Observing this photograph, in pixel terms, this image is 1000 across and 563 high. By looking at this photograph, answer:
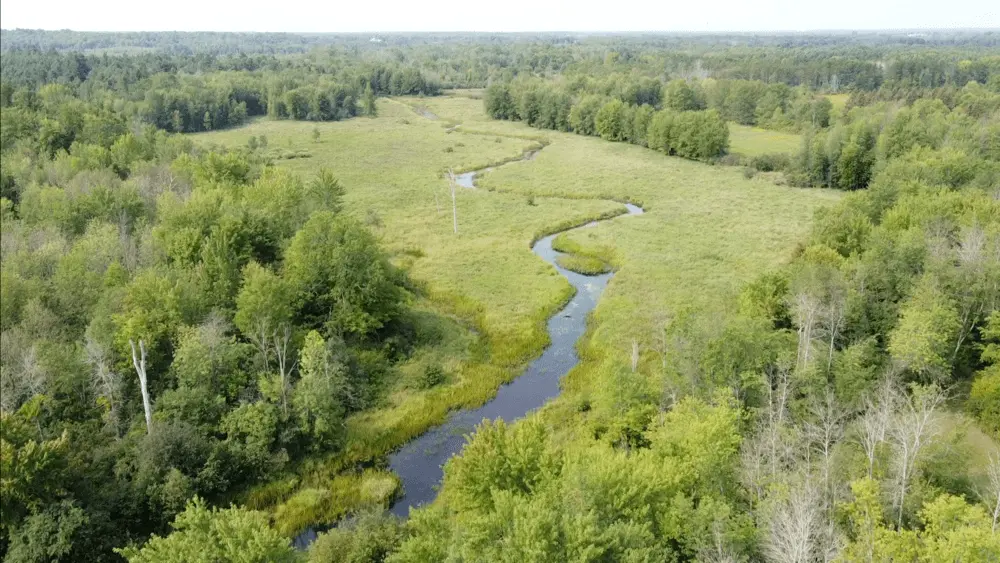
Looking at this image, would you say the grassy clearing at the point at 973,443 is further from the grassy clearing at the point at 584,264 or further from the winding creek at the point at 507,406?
the grassy clearing at the point at 584,264

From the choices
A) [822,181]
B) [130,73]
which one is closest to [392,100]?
[130,73]

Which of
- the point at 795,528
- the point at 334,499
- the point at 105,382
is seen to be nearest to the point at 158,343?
the point at 105,382

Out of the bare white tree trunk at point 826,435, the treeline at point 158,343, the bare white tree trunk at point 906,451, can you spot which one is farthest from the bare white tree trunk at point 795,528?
the treeline at point 158,343

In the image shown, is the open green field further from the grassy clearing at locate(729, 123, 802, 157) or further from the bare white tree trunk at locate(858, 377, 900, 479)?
the bare white tree trunk at locate(858, 377, 900, 479)

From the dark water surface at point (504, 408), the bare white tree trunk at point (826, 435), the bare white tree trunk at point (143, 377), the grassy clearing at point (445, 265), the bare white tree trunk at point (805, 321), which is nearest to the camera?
the bare white tree trunk at point (826, 435)

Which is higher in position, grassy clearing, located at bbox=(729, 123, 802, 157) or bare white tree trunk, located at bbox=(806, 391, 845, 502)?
grassy clearing, located at bbox=(729, 123, 802, 157)

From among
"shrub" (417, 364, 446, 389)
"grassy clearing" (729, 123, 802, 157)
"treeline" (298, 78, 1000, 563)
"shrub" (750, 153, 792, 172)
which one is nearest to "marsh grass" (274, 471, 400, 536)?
"treeline" (298, 78, 1000, 563)

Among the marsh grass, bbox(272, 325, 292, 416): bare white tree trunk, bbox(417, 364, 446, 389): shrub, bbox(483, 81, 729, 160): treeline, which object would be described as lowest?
the marsh grass
